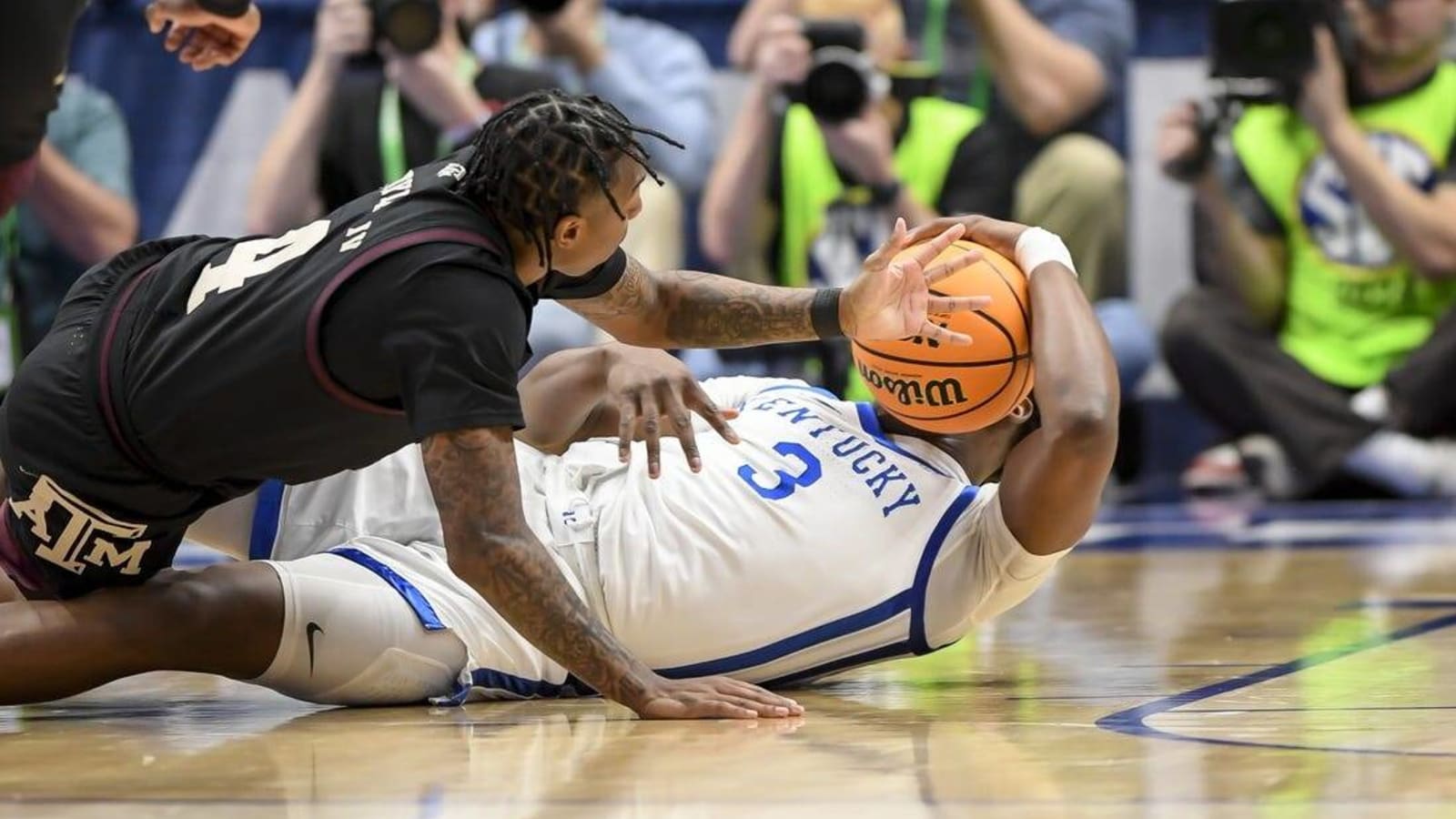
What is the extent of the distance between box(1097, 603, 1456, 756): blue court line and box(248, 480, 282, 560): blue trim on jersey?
154 centimetres

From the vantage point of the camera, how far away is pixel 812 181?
842 centimetres

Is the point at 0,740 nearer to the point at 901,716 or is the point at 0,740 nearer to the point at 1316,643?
the point at 901,716

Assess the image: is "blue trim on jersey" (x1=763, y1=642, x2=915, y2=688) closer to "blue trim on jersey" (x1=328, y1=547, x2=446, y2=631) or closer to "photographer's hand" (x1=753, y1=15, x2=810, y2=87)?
"blue trim on jersey" (x1=328, y1=547, x2=446, y2=631)

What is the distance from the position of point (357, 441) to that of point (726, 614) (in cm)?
69

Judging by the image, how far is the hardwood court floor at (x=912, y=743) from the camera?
2.35 m

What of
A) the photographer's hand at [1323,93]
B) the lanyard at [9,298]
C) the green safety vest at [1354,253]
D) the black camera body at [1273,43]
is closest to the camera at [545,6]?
the lanyard at [9,298]

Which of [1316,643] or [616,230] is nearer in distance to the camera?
[616,230]

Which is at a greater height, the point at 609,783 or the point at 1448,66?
the point at 1448,66

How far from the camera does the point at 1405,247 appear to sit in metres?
8.01

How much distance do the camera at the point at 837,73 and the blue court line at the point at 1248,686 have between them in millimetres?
4188

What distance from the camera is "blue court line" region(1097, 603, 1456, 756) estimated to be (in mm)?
2664

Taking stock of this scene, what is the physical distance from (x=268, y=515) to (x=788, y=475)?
940 millimetres

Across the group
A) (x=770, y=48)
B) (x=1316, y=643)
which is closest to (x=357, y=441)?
(x=1316, y=643)

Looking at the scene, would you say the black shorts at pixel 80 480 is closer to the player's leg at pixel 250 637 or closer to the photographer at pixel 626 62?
the player's leg at pixel 250 637
